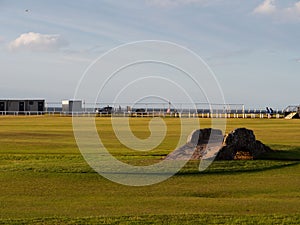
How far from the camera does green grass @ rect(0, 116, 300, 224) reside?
13156 mm

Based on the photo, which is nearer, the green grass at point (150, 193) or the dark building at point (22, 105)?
the green grass at point (150, 193)

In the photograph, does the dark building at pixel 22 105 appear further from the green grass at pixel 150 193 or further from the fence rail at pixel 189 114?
the green grass at pixel 150 193

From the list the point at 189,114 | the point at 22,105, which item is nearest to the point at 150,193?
the point at 189,114

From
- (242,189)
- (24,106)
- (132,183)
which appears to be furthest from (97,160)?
(24,106)

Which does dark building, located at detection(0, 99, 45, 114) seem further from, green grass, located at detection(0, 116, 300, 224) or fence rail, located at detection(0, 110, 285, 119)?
green grass, located at detection(0, 116, 300, 224)

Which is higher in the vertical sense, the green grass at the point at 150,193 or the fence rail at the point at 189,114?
the fence rail at the point at 189,114

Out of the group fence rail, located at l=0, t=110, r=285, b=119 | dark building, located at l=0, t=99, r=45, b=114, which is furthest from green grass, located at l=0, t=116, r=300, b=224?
dark building, located at l=0, t=99, r=45, b=114

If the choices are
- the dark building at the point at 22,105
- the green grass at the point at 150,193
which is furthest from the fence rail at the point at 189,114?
the green grass at the point at 150,193

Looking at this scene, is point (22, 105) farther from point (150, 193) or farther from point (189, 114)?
point (150, 193)

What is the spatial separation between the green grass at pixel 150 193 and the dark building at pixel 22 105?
7991 centimetres

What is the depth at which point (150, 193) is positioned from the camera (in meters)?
17.0

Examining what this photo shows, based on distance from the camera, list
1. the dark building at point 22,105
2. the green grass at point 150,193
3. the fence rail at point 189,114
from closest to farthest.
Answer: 1. the green grass at point 150,193
2. the fence rail at point 189,114
3. the dark building at point 22,105

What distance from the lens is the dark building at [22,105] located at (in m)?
104

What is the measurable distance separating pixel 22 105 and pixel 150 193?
9145cm
